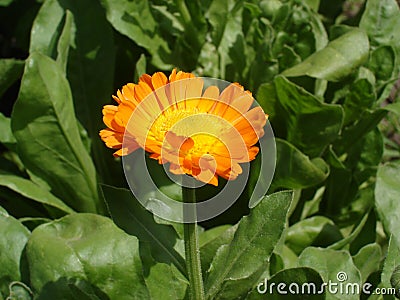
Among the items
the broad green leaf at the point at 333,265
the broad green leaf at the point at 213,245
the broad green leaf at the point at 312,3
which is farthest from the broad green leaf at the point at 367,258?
the broad green leaf at the point at 312,3

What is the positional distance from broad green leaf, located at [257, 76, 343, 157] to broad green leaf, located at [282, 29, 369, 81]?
0.22 feet

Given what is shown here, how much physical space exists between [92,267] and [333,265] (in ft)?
2.09

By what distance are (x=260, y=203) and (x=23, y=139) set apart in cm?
86

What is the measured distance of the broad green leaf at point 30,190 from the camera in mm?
2078

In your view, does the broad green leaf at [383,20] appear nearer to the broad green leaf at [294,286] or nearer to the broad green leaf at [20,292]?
the broad green leaf at [294,286]

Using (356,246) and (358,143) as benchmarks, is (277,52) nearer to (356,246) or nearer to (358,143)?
(358,143)

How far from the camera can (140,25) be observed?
238cm

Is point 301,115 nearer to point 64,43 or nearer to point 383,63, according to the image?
point 383,63

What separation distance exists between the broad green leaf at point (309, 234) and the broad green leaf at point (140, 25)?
0.71m

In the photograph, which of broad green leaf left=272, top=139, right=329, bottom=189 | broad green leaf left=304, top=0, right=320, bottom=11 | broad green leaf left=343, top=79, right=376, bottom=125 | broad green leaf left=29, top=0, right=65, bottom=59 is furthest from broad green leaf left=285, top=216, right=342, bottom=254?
broad green leaf left=29, top=0, right=65, bottom=59

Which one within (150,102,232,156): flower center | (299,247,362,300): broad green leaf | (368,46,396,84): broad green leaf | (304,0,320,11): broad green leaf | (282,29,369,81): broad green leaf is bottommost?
(299,247,362,300): broad green leaf

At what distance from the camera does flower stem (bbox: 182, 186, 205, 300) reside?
4.78ft

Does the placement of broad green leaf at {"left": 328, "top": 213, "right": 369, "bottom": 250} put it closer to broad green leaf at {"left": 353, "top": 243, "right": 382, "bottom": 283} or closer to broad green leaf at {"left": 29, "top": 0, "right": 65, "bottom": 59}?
broad green leaf at {"left": 353, "top": 243, "right": 382, "bottom": 283}

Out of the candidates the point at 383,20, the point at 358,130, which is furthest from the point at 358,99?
the point at 383,20
